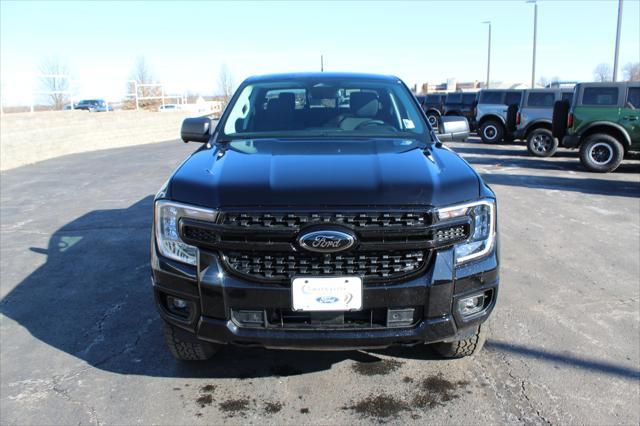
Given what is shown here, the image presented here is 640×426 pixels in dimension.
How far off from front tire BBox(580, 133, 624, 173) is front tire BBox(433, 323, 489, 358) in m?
10.4

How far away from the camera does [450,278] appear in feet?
8.55

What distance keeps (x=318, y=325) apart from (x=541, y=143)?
1454cm

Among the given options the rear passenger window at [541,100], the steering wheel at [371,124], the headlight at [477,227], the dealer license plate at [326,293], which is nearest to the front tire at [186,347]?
the dealer license plate at [326,293]

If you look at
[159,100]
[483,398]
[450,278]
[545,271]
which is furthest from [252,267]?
[159,100]

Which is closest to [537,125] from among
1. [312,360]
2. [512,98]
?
[512,98]

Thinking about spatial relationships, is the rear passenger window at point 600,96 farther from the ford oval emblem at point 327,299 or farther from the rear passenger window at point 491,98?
the ford oval emblem at point 327,299

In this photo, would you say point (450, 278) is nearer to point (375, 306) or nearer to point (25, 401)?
point (375, 306)

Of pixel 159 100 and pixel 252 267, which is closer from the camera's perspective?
pixel 252 267

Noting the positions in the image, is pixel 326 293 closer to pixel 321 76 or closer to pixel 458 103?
pixel 321 76

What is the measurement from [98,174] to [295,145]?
10153mm

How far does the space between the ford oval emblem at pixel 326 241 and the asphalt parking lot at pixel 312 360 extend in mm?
950

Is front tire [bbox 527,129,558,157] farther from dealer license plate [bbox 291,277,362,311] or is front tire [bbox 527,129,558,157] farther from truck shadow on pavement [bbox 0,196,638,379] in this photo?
dealer license plate [bbox 291,277,362,311]

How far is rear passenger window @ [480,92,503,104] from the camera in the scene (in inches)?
742

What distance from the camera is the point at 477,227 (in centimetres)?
271
